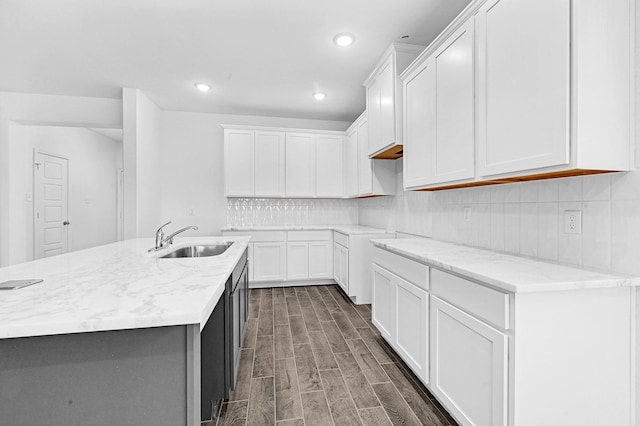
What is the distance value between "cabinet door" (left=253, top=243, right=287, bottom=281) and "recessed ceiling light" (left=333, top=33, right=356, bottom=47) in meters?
2.64

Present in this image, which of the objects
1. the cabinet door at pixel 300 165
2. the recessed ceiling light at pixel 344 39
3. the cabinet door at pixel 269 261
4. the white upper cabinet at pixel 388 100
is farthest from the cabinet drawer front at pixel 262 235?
the recessed ceiling light at pixel 344 39

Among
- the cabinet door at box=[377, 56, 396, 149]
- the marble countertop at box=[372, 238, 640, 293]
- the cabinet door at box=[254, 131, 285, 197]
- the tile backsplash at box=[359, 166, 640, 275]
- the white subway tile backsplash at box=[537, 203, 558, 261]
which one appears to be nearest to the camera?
the marble countertop at box=[372, 238, 640, 293]

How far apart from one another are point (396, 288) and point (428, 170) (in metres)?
0.90

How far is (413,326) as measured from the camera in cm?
193

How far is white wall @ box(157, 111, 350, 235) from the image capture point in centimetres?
459

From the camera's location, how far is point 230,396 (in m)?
1.84

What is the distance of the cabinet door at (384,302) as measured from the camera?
2254mm

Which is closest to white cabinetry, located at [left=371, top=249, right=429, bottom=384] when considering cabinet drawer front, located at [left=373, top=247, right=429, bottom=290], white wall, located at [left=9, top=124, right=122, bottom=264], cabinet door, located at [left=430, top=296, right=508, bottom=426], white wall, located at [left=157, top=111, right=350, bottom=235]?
cabinet drawer front, located at [left=373, top=247, right=429, bottom=290]

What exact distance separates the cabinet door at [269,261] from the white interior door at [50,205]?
11.2ft

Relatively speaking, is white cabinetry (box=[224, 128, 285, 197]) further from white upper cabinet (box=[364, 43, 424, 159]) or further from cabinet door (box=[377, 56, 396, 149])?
cabinet door (box=[377, 56, 396, 149])

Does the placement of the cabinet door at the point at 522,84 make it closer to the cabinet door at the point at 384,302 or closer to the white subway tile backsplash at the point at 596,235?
the white subway tile backsplash at the point at 596,235

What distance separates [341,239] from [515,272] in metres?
2.76

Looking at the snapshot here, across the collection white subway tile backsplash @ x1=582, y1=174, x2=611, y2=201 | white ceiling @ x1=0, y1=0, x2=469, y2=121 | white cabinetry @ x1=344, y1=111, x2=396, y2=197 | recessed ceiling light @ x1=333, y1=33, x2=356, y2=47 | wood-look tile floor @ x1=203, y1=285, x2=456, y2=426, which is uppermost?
white ceiling @ x1=0, y1=0, x2=469, y2=121

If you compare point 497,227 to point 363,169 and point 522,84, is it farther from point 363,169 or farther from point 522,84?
point 363,169
